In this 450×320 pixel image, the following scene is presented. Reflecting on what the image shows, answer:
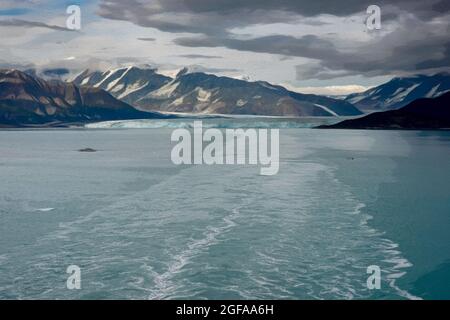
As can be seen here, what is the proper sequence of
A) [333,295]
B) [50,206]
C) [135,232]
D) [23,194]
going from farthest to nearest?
[23,194], [50,206], [135,232], [333,295]

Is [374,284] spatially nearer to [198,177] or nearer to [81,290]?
[81,290]

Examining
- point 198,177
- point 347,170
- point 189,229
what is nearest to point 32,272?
point 189,229

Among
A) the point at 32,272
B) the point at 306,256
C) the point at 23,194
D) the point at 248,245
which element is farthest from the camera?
the point at 23,194

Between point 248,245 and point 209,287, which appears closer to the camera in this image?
point 209,287

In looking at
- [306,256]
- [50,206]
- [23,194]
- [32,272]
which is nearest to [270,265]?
[306,256]

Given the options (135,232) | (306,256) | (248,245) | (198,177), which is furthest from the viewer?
(198,177)

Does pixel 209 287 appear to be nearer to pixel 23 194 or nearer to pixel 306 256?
pixel 306 256
